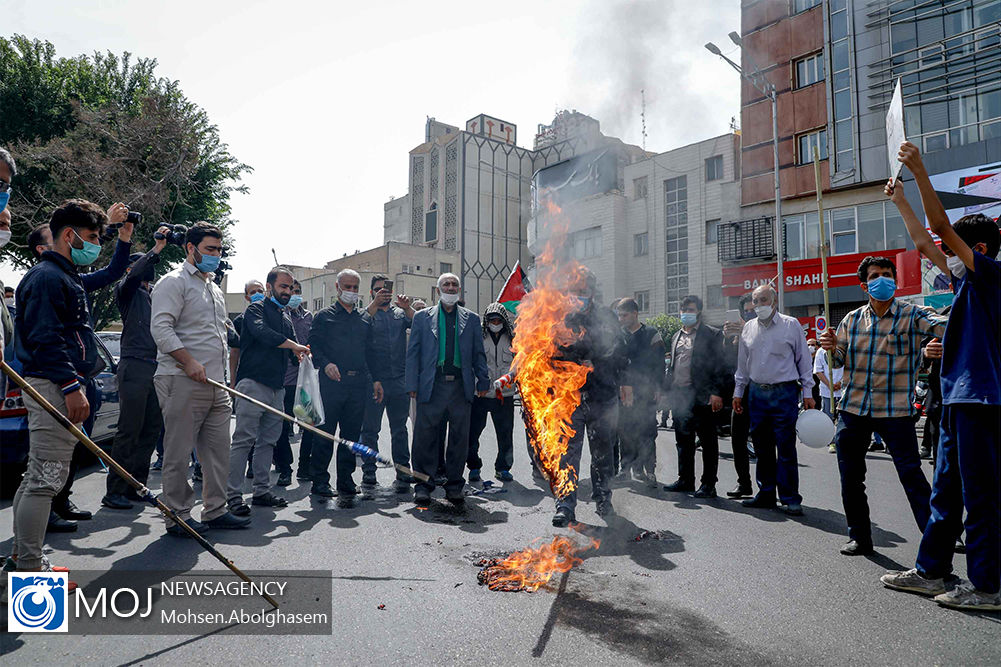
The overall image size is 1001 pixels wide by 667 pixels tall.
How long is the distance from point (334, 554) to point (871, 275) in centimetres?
445

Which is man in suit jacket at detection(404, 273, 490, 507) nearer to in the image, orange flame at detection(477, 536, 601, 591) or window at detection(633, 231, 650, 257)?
orange flame at detection(477, 536, 601, 591)

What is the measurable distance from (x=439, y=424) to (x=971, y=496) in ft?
14.1

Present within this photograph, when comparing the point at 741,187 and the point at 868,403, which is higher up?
the point at 741,187

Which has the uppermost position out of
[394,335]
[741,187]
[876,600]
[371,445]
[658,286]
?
[741,187]

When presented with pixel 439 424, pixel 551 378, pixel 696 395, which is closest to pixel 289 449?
pixel 439 424

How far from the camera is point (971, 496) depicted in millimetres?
3432

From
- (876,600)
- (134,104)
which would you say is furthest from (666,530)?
(134,104)

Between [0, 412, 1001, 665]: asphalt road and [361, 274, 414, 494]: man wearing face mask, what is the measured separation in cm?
101

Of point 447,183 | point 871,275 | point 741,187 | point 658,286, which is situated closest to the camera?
point 871,275

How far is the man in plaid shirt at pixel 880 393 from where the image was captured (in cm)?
427

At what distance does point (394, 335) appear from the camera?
7332 mm

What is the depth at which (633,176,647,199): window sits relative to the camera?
34688 millimetres

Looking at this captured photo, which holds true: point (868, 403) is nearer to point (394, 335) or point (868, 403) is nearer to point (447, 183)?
point (394, 335)

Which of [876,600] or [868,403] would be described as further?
[868,403]
